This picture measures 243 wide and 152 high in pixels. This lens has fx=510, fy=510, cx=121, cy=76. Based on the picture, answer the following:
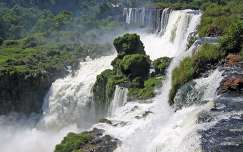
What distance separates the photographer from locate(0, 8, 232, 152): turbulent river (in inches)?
928

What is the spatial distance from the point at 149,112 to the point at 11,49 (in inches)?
1481

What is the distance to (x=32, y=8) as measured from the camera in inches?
3861

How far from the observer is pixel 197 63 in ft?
94.1

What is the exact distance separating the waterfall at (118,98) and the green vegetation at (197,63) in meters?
7.46

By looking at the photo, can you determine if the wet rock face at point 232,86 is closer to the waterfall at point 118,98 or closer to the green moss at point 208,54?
the green moss at point 208,54

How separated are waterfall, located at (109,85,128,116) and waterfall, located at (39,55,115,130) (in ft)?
16.3

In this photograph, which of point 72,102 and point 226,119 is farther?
point 72,102

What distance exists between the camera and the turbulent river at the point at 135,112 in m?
23.6

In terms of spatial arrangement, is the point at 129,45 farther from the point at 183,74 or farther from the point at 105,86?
the point at 183,74

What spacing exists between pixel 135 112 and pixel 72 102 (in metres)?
16.8

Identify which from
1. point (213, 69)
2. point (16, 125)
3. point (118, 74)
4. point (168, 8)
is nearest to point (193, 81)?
point (213, 69)

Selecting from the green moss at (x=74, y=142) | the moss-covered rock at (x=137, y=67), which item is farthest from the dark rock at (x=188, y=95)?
the moss-covered rock at (x=137, y=67)

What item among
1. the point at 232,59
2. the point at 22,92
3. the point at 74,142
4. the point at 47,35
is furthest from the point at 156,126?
the point at 47,35

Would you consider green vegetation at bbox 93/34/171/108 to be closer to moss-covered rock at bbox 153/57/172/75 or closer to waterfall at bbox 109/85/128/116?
moss-covered rock at bbox 153/57/172/75
